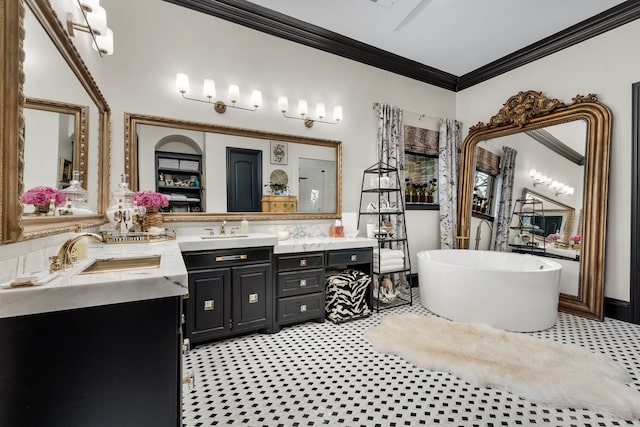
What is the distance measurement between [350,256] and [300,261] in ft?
1.94

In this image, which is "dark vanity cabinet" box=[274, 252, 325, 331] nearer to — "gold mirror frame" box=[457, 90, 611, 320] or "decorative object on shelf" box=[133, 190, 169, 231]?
"decorative object on shelf" box=[133, 190, 169, 231]

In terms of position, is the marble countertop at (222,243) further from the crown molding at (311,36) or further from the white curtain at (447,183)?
the white curtain at (447,183)

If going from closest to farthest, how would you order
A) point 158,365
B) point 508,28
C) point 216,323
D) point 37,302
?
point 37,302 → point 158,365 → point 216,323 → point 508,28

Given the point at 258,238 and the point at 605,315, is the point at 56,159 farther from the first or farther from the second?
the point at 605,315

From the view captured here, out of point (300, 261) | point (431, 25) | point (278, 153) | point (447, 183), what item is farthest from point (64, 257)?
point (447, 183)

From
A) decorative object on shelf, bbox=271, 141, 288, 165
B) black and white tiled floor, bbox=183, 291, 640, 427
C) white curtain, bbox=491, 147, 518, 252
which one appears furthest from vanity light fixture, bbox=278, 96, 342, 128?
white curtain, bbox=491, 147, 518, 252

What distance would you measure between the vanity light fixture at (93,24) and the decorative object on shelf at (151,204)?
103 centimetres

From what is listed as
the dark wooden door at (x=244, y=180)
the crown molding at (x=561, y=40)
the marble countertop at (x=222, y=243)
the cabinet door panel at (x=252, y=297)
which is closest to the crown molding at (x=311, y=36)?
the crown molding at (x=561, y=40)

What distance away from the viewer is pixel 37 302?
2.84 ft

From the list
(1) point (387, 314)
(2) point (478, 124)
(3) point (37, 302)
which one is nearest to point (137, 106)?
(3) point (37, 302)

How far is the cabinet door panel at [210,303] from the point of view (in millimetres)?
2348

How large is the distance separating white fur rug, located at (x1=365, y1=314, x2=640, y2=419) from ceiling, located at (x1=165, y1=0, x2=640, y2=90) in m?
2.98

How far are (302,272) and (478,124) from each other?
3.38 m

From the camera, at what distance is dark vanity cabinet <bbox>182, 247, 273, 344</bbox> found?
7.72 feet
